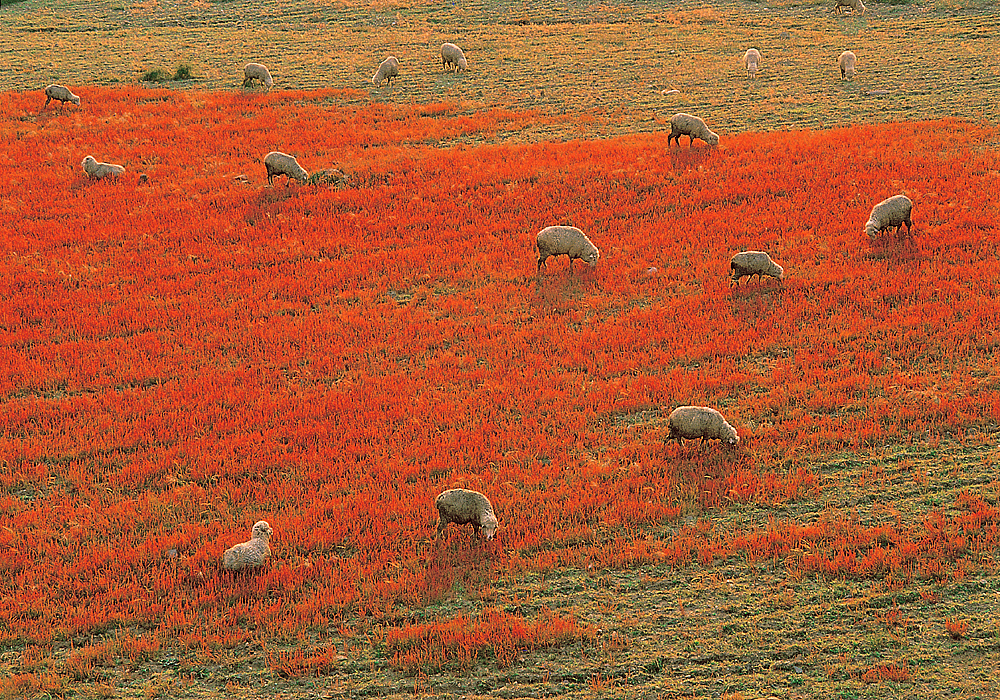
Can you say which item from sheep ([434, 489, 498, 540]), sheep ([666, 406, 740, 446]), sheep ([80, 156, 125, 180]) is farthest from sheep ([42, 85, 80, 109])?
sheep ([666, 406, 740, 446])

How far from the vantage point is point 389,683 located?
39.3 ft

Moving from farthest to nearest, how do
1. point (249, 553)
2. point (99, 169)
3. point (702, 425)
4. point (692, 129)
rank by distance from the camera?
point (692, 129), point (99, 169), point (702, 425), point (249, 553)

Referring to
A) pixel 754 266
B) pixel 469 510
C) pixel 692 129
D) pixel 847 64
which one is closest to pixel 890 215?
pixel 754 266

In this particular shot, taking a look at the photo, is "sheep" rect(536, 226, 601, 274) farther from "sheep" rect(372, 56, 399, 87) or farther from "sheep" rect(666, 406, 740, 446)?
"sheep" rect(372, 56, 399, 87)

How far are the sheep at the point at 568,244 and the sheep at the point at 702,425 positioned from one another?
9.17 m

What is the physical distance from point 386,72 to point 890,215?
28.5 metres

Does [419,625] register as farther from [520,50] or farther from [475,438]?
[520,50]

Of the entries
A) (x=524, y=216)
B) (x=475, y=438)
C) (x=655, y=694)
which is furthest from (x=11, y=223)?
(x=655, y=694)

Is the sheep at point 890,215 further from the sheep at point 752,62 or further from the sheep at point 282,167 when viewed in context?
the sheep at point 752,62

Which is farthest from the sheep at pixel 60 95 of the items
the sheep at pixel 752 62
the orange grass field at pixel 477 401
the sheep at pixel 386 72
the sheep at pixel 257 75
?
the sheep at pixel 752 62

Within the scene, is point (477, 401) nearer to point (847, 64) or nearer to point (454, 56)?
point (847, 64)

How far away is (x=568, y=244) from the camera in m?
25.4

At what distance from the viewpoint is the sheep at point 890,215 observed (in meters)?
25.1

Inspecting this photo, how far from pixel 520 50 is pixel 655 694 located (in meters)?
44.5
